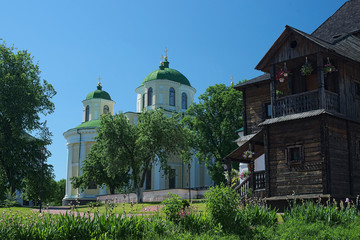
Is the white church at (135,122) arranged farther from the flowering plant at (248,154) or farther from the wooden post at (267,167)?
the wooden post at (267,167)

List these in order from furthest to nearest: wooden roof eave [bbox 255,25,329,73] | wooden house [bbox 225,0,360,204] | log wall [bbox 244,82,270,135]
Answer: log wall [bbox 244,82,270,135] < wooden roof eave [bbox 255,25,329,73] < wooden house [bbox 225,0,360,204]

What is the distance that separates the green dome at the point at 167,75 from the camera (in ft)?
199

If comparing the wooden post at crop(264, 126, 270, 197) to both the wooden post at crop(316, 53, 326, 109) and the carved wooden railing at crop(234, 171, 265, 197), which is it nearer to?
the carved wooden railing at crop(234, 171, 265, 197)

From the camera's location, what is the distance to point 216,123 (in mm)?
43344

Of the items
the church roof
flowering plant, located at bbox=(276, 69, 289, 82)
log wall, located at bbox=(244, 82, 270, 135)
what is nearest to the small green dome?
the church roof

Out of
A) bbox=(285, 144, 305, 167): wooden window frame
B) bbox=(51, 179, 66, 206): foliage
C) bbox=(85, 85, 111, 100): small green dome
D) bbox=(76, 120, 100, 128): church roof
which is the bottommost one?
bbox=(51, 179, 66, 206): foliage

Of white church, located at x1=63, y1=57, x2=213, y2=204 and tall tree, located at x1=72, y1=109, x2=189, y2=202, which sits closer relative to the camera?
tall tree, located at x1=72, y1=109, x2=189, y2=202

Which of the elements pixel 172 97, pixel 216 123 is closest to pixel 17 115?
pixel 216 123

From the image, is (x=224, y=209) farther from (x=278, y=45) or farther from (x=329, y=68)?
(x=278, y=45)

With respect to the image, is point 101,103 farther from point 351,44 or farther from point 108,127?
point 351,44

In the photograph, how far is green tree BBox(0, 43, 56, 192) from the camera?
35750mm

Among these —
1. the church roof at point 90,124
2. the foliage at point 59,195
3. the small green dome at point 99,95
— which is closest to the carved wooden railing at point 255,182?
the church roof at point 90,124

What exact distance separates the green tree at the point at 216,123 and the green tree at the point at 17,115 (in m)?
15.0

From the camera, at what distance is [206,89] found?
1759 inches
